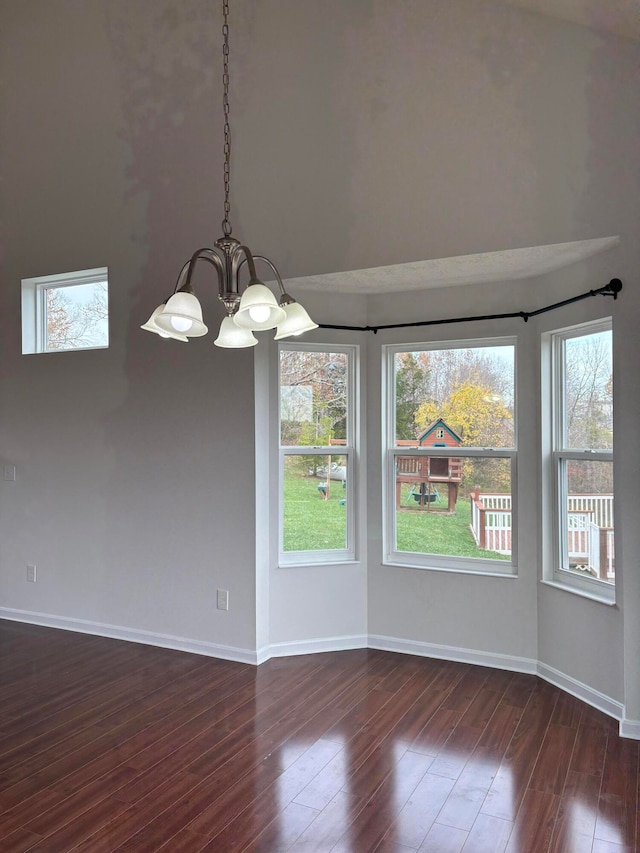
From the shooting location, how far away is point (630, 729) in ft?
9.70

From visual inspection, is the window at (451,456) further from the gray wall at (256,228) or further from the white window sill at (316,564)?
the white window sill at (316,564)

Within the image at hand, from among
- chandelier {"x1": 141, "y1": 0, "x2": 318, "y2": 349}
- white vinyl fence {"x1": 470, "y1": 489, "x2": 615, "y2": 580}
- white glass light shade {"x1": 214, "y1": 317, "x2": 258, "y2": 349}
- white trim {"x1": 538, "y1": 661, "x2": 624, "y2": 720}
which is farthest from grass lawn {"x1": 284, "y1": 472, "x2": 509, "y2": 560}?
chandelier {"x1": 141, "y1": 0, "x2": 318, "y2": 349}

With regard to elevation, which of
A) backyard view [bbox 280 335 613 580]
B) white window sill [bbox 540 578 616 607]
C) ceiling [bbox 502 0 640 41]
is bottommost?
white window sill [bbox 540 578 616 607]

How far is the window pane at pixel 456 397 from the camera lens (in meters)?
3.94

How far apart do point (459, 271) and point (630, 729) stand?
8.27 feet

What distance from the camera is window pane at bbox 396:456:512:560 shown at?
156 inches

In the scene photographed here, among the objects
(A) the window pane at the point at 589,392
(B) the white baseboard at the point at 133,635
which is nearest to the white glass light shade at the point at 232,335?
(A) the window pane at the point at 589,392

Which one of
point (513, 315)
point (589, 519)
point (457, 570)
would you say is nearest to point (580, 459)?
point (589, 519)

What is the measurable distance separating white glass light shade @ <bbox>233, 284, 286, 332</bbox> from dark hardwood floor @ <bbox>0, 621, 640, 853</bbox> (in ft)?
5.90

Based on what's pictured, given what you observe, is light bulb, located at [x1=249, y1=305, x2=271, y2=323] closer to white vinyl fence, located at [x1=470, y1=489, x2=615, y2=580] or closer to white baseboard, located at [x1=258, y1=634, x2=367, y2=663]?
white vinyl fence, located at [x1=470, y1=489, x2=615, y2=580]

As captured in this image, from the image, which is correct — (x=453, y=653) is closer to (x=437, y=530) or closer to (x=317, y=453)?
(x=437, y=530)

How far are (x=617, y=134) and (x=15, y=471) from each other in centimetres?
453

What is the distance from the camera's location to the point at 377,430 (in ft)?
13.9

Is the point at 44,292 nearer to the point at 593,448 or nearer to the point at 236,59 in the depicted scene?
the point at 236,59
